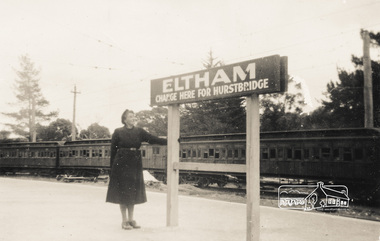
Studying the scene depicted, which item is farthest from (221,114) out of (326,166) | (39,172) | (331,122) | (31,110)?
(31,110)

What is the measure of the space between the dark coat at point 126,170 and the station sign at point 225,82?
2.36ft

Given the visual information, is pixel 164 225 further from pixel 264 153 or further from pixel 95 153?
pixel 95 153

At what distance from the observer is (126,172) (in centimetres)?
552

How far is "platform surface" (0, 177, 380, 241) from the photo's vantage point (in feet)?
16.1

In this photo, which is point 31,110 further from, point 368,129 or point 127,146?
point 127,146

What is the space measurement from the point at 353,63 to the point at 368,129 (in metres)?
13.9

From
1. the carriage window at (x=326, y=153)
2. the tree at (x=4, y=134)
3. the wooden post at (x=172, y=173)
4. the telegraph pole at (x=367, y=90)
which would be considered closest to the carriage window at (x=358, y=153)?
the telegraph pole at (x=367, y=90)

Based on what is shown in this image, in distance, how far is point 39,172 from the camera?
32281mm

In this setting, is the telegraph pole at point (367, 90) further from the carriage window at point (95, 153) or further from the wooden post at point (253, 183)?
the carriage window at point (95, 153)

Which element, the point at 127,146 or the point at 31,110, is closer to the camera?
the point at 127,146

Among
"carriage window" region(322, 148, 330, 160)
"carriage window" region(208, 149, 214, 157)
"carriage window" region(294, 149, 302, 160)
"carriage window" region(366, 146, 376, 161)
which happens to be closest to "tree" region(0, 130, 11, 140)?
"carriage window" region(208, 149, 214, 157)

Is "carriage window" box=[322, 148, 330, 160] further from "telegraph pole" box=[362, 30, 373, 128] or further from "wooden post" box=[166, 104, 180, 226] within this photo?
"wooden post" box=[166, 104, 180, 226]

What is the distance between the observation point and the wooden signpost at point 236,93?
4375mm
